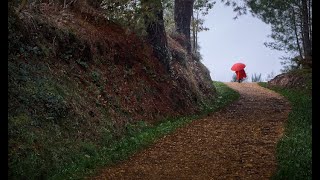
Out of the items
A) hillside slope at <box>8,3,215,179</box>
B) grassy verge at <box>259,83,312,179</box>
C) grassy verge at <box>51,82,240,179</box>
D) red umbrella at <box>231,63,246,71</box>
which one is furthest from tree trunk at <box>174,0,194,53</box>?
red umbrella at <box>231,63,246,71</box>

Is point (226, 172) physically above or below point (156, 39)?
below

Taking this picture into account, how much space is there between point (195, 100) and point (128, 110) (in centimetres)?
476

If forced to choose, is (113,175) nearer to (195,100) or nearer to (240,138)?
(240,138)

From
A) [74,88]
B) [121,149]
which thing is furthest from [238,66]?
[121,149]

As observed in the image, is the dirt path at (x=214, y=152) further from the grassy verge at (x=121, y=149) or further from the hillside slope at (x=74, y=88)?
the hillside slope at (x=74, y=88)

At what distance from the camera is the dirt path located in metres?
7.04

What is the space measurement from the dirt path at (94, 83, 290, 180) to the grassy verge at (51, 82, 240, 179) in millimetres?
236

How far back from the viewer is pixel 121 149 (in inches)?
340

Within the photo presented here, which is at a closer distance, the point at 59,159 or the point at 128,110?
the point at 59,159

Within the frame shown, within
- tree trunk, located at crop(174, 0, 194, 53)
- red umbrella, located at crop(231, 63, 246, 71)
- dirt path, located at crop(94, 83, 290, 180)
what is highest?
tree trunk, located at crop(174, 0, 194, 53)

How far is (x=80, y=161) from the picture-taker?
751 cm

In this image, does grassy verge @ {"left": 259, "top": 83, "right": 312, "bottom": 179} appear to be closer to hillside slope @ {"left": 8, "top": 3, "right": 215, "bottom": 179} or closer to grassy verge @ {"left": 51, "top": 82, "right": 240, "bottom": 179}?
grassy verge @ {"left": 51, "top": 82, "right": 240, "bottom": 179}

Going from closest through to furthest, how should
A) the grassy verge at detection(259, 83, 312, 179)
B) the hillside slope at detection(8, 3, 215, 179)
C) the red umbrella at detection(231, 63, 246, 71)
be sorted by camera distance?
the grassy verge at detection(259, 83, 312, 179) → the hillside slope at detection(8, 3, 215, 179) → the red umbrella at detection(231, 63, 246, 71)
